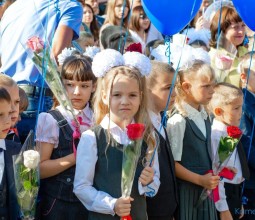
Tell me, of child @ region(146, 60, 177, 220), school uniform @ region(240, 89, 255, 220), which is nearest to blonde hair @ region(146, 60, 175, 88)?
child @ region(146, 60, 177, 220)

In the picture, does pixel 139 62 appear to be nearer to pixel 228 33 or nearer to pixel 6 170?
pixel 6 170

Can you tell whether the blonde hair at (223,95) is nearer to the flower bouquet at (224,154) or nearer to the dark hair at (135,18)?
the flower bouquet at (224,154)

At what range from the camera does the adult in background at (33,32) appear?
15.2ft

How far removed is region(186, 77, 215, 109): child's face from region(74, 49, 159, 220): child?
69 cm

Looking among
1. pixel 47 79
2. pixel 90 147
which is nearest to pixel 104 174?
pixel 90 147

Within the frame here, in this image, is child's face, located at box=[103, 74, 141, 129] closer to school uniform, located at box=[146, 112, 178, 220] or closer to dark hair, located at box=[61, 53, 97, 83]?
school uniform, located at box=[146, 112, 178, 220]

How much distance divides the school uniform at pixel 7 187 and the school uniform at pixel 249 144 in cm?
216

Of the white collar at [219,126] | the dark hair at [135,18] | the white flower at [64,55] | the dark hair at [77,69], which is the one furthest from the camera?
the dark hair at [135,18]

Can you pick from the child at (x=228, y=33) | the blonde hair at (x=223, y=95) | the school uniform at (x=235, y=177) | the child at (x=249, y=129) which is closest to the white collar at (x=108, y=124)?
the school uniform at (x=235, y=177)

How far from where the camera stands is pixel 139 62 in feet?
12.8

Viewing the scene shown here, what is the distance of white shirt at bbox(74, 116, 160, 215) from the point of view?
11.9 ft

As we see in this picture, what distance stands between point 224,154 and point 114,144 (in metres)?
0.79

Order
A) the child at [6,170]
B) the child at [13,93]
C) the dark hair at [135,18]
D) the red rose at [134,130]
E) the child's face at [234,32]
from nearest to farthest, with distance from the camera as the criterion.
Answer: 1. the red rose at [134,130]
2. the child at [6,170]
3. the child at [13,93]
4. the child's face at [234,32]
5. the dark hair at [135,18]

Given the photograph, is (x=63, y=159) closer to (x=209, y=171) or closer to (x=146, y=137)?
(x=146, y=137)
